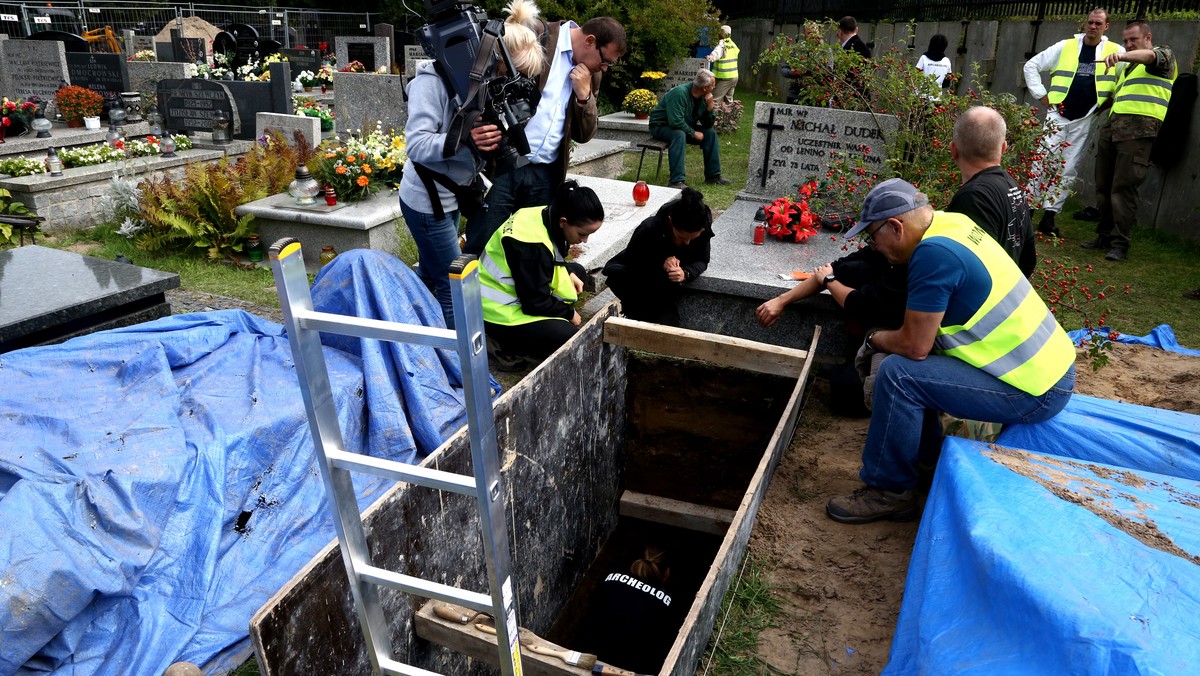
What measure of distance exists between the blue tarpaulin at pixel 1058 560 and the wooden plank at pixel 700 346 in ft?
2.63

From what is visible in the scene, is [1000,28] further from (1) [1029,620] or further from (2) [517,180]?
(1) [1029,620]

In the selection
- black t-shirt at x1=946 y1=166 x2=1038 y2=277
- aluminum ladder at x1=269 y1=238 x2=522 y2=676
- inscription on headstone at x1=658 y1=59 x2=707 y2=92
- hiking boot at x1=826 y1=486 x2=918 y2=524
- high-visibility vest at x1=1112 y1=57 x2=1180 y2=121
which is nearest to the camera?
aluminum ladder at x1=269 y1=238 x2=522 y2=676

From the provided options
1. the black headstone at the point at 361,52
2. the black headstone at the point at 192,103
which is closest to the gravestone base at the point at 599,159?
the black headstone at the point at 192,103

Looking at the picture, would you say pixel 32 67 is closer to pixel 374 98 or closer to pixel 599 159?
pixel 374 98

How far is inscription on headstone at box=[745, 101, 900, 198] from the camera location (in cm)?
593

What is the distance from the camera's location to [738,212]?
6324mm

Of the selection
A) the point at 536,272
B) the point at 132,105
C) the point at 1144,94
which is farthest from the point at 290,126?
the point at 1144,94

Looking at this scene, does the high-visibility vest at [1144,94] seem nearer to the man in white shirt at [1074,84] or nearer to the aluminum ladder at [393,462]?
the man in white shirt at [1074,84]

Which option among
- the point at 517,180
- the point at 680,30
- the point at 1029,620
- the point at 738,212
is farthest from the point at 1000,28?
the point at 1029,620

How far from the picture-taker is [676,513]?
3803 mm

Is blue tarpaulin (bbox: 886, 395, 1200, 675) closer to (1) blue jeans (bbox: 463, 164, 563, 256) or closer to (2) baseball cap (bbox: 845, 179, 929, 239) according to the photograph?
(2) baseball cap (bbox: 845, 179, 929, 239)

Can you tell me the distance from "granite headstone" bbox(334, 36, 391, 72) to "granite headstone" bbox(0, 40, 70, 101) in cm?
467

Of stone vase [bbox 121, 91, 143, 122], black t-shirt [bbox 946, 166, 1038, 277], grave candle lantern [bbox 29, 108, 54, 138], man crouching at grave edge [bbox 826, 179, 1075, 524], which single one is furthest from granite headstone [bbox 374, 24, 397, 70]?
man crouching at grave edge [bbox 826, 179, 1075, 524]

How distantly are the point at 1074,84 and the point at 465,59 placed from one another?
20.9 feet
